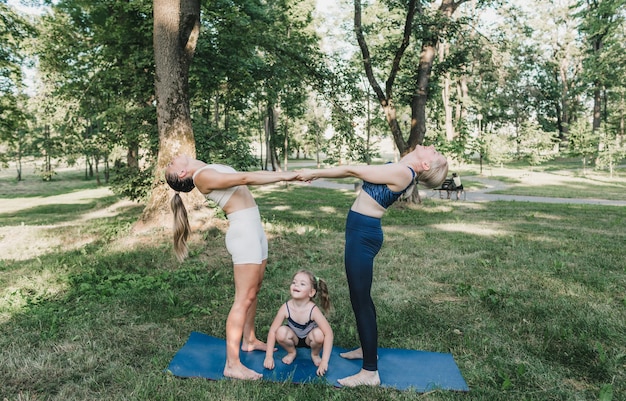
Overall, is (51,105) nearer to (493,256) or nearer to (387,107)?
(387,107)

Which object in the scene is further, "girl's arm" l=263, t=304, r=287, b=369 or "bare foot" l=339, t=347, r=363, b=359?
"bare foot" l=339, t=347, r=363, b=359

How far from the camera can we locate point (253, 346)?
435 centimetres

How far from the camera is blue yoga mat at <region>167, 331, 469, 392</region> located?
3.67m

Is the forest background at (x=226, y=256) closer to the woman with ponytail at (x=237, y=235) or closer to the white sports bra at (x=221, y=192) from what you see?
the woman with ponytail at (x=237, y=235)

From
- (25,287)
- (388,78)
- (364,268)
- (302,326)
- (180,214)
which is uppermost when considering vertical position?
(388,78)

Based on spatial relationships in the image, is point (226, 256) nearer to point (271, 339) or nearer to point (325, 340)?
point (271, 339)

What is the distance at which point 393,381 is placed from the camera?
3686mm

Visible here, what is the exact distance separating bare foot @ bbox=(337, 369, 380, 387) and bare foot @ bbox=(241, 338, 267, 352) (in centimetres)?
104

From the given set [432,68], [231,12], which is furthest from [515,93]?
[231,12]

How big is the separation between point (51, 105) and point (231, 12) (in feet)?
38.8

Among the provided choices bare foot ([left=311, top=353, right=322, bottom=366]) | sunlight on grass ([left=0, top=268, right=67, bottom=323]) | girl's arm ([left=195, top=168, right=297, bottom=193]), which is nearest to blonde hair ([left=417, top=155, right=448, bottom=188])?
girl's arm ([left=195, top=168, right=297, bottom=193])

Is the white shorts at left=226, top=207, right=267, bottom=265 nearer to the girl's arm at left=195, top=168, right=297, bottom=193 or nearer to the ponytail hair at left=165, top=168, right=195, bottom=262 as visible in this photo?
the girl's arm at left=195, top=168, right=297, bottom=193

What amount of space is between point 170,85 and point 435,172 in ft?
22.7

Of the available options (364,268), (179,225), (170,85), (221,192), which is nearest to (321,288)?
(364,268)
